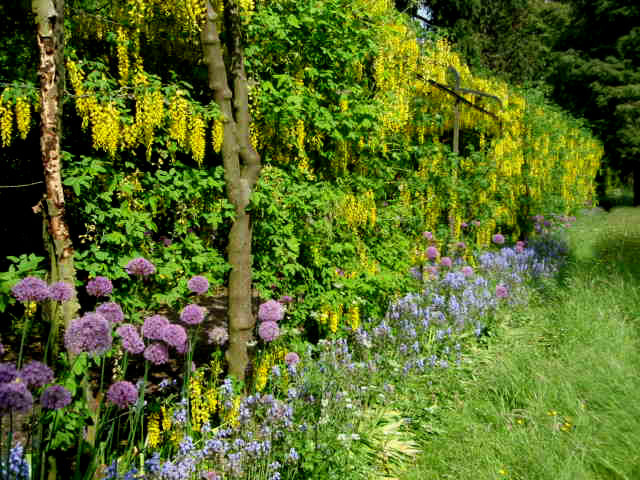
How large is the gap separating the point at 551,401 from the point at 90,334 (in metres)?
2.76

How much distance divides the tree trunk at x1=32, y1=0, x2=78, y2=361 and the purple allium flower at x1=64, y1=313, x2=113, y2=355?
25.3 inches

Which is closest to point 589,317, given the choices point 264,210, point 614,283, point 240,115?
point 614,283

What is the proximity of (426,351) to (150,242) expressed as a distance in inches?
90.0

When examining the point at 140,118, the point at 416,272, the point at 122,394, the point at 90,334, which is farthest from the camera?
the point at 416,272

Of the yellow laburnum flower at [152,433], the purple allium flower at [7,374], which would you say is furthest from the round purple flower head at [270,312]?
the purple allium flower at [7,374]

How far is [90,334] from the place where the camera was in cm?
177

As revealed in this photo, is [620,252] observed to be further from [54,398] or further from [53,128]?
[54,398]

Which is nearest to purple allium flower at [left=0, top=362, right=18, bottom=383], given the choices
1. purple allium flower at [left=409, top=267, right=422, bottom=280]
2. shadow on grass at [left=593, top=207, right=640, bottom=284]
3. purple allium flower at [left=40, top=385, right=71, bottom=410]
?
purple allium flower at [left=40, top=385, right=71, bottom=410]

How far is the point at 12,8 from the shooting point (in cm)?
348

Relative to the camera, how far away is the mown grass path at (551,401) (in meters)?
2.68

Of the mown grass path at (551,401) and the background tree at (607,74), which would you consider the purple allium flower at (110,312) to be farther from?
the background tree at (607,74)

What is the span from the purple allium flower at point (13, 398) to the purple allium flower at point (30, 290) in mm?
600

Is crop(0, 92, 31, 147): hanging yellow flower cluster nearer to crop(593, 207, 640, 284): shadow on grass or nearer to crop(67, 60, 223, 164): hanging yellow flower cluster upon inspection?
crop(67, 60, 223, 164): hanging yellow flower cluster

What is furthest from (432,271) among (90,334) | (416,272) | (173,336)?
(90,334)
